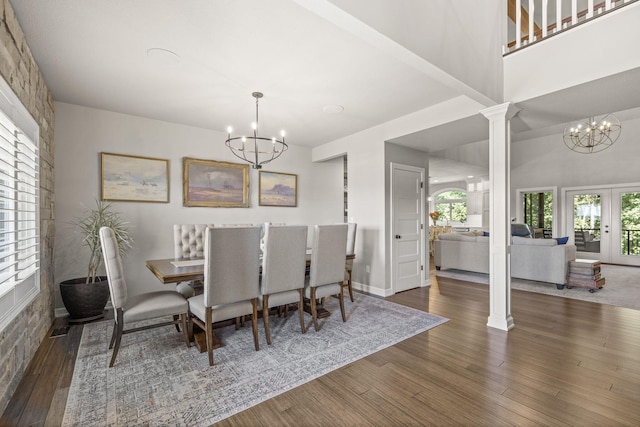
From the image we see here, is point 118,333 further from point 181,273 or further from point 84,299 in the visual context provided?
point 84,299

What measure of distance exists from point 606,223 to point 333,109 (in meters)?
7.74

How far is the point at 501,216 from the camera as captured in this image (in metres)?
3.05

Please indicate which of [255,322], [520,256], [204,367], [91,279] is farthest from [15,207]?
[520,256]

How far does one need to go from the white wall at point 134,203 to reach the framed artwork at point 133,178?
7cm

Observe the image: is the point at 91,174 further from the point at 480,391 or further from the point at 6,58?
the point at 480,391

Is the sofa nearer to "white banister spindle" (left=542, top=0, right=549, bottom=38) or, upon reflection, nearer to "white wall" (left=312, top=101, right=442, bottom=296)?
"white wall" (left=312, top=101, right=442, bottom=296)

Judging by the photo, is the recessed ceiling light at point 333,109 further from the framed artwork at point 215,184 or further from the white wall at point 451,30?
the framed artwork at point 215,184

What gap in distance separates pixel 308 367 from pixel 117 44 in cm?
298

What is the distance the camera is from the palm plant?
3.37 m

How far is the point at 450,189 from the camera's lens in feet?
37.9

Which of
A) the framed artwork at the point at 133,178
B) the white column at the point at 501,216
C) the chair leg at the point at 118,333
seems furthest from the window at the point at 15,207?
the white column at the point at 501,216

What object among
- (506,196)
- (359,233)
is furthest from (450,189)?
(506,196)

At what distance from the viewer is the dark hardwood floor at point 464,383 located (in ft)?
5.64

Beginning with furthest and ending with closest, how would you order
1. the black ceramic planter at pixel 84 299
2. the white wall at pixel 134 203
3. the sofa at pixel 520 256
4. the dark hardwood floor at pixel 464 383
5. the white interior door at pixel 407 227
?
1. the sofa at pixel 520 256
2. the white interior door at pixel 407 227
3. the white wall at pixel 134 203
4. the black ceramic planter at pixel 84 299
5. the dark hardwood floor at pixel 464 383
